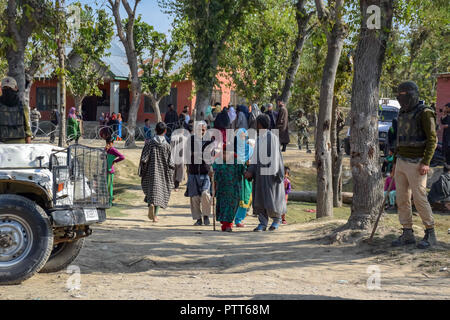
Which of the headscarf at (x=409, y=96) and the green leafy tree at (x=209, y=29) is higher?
the green leafy tree at (x=209, y=29)

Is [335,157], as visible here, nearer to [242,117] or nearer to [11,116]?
[242,117]

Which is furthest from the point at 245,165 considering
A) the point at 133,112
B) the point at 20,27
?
the point at 133,112

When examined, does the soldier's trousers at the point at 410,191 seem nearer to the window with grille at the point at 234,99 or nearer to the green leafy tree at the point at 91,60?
the green leafy tree at the point at 91,60

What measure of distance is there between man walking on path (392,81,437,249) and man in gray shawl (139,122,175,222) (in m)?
5.22

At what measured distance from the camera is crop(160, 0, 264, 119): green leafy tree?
18.3 metres

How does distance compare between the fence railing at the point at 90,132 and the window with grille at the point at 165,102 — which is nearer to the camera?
the fence railing at the point at 90,132

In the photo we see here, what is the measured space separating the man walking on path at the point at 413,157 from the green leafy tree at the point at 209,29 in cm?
1098

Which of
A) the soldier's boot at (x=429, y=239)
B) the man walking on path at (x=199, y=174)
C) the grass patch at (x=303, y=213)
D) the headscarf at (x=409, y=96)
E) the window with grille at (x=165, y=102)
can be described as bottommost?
the grass patch at (x=303, y=213)

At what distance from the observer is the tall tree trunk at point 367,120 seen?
29.4ft

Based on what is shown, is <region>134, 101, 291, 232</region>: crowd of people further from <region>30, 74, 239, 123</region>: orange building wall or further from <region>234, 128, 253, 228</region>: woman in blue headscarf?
<region>30, 74, 239, 123</region>: orange building wall

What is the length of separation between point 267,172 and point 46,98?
1257 inches

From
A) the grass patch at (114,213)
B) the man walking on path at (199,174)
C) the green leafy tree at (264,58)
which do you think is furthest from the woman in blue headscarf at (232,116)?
the green leafy tree at (264,58)

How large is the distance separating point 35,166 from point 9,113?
186cm
